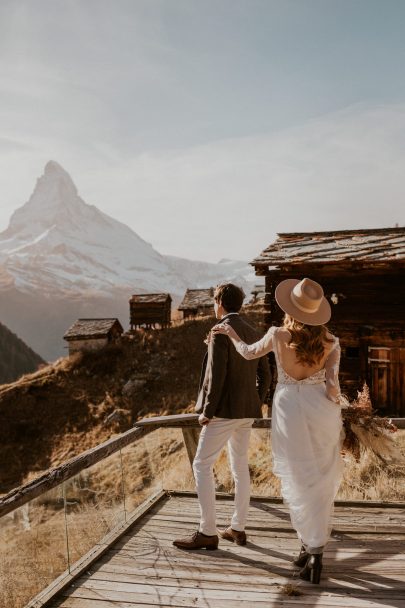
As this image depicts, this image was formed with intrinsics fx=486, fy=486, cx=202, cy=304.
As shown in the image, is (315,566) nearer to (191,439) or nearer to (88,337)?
(191,439)

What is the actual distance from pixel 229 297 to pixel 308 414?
42.6 inches

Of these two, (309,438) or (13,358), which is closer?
(309,438)

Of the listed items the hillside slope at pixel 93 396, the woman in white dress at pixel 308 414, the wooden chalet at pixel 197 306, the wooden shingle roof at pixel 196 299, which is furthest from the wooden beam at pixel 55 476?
the wooden shingle roof at pixel 196 299

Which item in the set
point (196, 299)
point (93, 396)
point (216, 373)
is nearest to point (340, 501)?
point (216, 373)

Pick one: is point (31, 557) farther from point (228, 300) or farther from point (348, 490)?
point (228, 300)

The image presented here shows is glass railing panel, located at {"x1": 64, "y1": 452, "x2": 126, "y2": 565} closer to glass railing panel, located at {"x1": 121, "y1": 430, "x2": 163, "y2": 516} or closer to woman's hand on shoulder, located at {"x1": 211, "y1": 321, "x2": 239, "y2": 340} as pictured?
glass railing panel, located at {"x1": 121, "y1": 430, "x2": 163, "y2": 516}

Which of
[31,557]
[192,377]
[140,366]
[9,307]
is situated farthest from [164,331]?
[9,307]

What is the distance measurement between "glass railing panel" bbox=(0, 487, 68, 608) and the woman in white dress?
12.4 ft

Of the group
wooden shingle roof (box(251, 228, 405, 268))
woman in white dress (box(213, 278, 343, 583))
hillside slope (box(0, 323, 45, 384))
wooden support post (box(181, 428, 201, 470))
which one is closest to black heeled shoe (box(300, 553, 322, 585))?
woman in white dress (box(213, 278, 343, 583))

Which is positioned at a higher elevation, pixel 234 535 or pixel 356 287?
pixel 356 287

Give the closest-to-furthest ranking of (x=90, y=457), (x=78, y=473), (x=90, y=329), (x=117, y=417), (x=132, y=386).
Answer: (x=90, y=457) → (x=78, y=473) → (x=117, y=417) → (x=132, y=386) → (x=90, y=329)

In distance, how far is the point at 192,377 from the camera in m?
26.2

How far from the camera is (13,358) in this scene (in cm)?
5712

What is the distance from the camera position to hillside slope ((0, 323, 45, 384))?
55.0 meters
